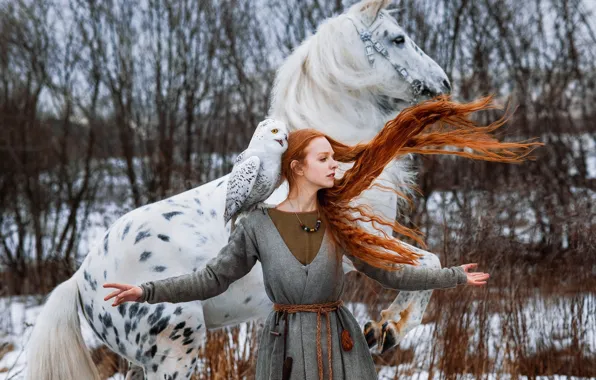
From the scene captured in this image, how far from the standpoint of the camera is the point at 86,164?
841 cm

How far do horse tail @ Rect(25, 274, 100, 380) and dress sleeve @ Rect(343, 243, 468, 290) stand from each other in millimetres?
1188

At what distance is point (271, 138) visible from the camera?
2.15 meters

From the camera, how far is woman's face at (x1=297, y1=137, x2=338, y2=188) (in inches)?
83.9

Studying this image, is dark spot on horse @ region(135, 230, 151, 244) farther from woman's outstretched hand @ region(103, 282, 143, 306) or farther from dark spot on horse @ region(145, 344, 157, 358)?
woman's outstretched hand @ region(103, 282, 143, 306)

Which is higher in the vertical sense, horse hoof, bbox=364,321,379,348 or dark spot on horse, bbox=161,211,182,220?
dark spot on horse, bbox=161,211,182,220

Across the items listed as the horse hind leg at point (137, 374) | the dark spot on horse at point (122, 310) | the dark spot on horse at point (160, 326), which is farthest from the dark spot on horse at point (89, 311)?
the horse hind leg at point (137, 374)

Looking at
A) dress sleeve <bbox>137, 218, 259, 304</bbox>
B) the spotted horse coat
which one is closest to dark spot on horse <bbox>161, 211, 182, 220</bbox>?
the spotted horse coat

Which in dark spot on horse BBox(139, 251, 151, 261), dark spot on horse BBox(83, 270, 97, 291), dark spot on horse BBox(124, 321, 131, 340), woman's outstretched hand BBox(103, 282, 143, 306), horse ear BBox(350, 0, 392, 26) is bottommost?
dark spot on horse BBox(124, 321, 131, 340)

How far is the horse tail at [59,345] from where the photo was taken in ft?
8.54

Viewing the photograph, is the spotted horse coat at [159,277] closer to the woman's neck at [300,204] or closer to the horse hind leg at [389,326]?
the horse hind leg at [389,326]

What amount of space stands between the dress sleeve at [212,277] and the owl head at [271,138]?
25 centimetres

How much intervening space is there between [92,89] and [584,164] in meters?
5.70

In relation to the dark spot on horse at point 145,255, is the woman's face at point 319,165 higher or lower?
higher

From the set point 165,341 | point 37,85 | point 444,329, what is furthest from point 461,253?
point 37,85
